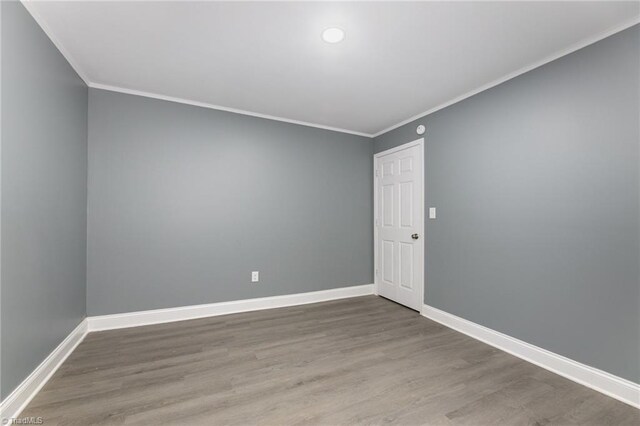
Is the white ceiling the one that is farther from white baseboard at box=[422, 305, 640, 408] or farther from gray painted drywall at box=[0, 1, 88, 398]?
white baseboard at box=[422, 305, 640, 408]

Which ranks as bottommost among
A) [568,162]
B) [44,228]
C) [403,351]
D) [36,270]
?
[403,351]

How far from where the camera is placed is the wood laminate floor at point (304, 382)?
161 centimetres

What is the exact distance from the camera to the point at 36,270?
182 centimetres

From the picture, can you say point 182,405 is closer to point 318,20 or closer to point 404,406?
point 404,406

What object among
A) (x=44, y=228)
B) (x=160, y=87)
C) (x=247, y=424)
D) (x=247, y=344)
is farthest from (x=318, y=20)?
(x=247, y=344)

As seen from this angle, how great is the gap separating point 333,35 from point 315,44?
172 mm

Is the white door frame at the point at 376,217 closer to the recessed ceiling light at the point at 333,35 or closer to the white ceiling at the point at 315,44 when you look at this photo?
the white ceiling at the point at 315,44

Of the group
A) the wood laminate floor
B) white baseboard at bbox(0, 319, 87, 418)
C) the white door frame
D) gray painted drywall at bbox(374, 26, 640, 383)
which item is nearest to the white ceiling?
gray painted drywall at bbox(374, 26, 640, 383)

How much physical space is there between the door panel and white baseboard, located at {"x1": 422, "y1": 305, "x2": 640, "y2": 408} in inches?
27.2

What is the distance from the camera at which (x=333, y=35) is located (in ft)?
6.31

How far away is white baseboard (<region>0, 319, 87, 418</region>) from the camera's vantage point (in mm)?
1517

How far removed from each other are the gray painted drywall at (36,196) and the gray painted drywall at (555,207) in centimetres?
353

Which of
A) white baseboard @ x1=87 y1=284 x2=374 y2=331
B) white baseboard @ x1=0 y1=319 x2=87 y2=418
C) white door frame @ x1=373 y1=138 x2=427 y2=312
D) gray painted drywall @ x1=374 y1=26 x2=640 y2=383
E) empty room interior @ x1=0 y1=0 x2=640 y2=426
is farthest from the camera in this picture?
white door frame @ x1=373 y1=138 x2=427 y2=312

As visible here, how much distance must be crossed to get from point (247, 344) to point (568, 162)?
10.0 ft
